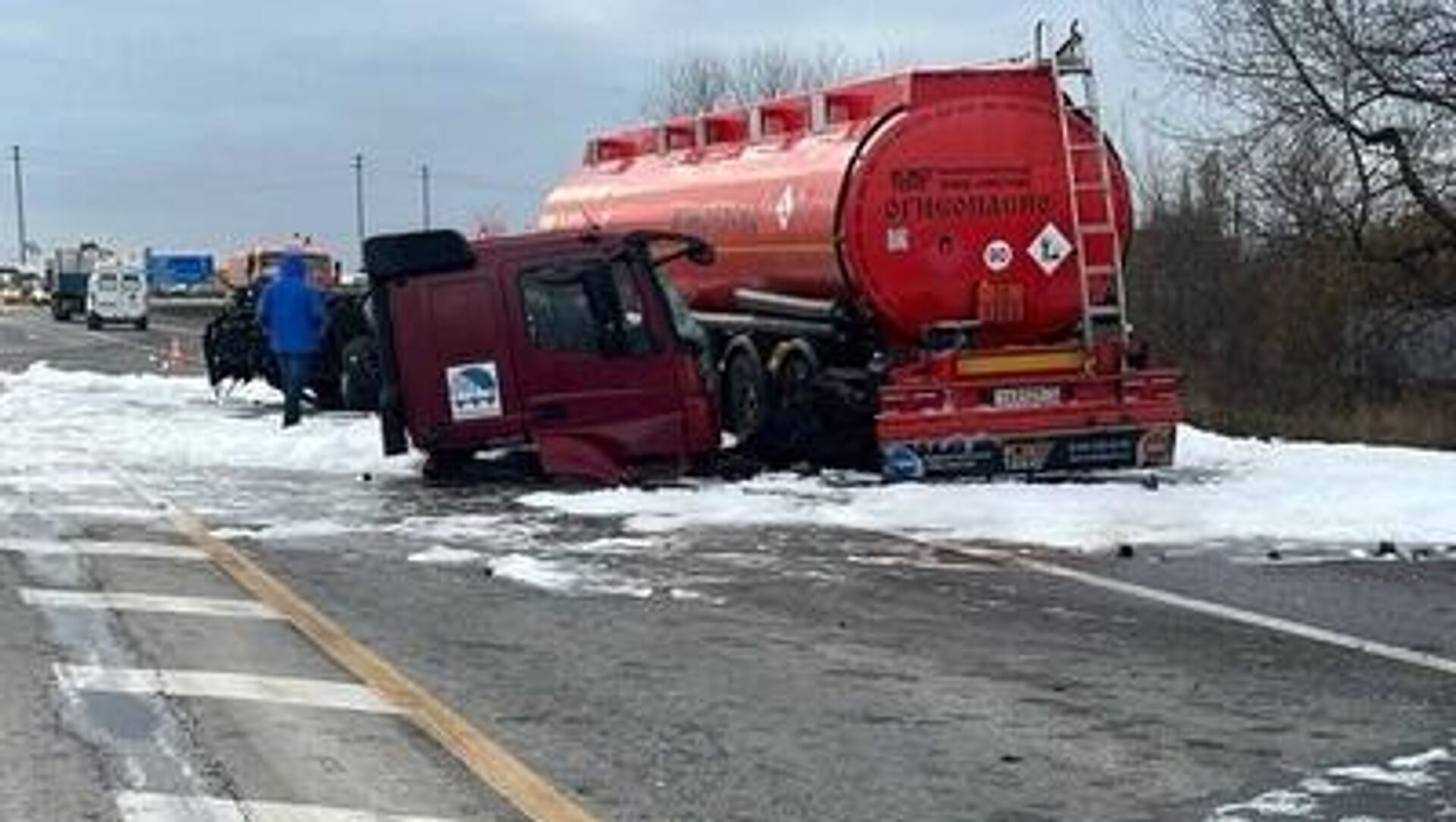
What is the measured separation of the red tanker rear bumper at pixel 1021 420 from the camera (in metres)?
15.7

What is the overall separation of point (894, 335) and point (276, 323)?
31.9ft

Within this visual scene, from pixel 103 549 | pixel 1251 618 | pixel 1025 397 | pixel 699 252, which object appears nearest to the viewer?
pixel 1251 618

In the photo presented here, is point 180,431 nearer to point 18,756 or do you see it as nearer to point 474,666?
point 474,666

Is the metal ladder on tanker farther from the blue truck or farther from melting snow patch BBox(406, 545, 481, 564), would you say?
the blue truck

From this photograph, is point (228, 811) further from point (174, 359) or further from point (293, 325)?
point (174, 359)

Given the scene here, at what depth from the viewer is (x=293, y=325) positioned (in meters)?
24.0

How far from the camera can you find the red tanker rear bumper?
15.7 m

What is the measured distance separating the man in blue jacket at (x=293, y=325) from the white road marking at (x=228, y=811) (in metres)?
17.1

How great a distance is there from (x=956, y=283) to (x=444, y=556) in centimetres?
551

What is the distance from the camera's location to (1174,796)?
6.59 meters

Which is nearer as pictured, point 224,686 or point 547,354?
point 224,686

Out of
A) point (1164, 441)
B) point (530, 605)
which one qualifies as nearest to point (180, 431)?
point (1164, 441)

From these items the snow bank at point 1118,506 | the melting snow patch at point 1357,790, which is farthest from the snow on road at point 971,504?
the melting snow patch at point 1357,790

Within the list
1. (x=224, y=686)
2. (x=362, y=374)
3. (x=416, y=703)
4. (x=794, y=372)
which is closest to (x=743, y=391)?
(x=794, y=372)
